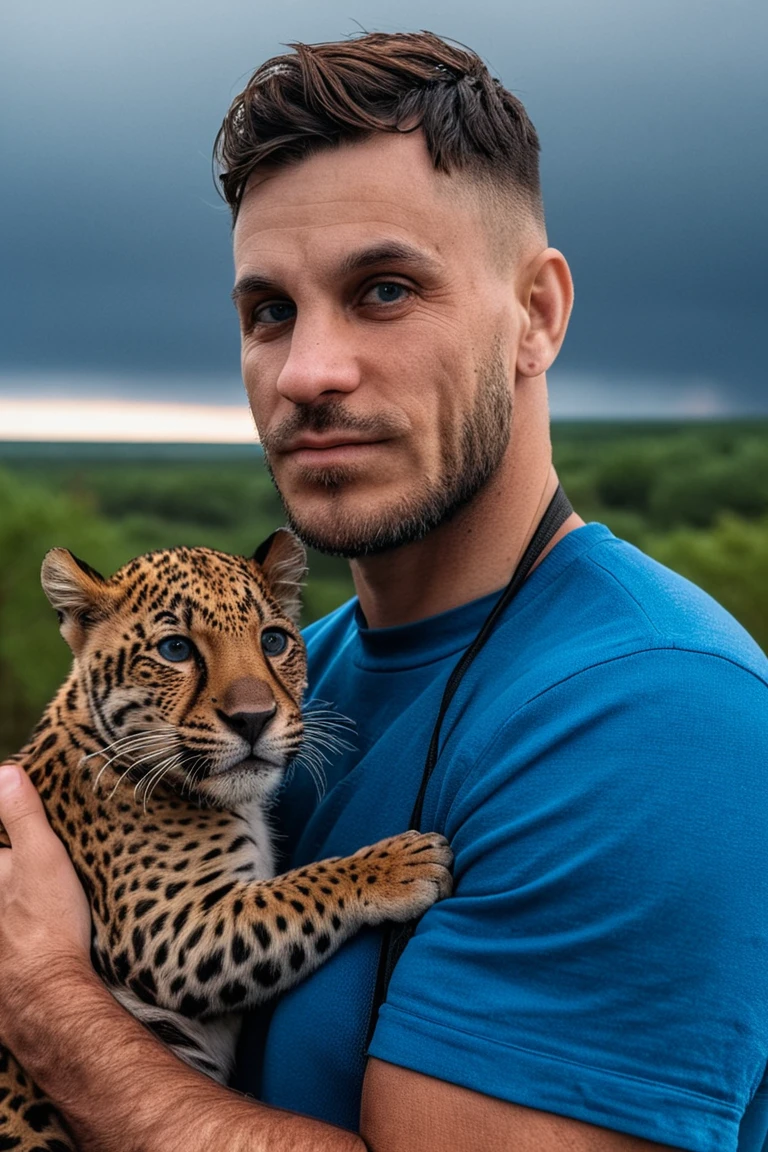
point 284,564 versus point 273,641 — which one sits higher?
point 284,564

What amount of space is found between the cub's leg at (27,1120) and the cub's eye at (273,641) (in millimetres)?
1309

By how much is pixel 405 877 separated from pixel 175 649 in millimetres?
1040

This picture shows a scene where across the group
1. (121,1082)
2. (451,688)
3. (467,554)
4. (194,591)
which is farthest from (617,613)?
(121,1082)

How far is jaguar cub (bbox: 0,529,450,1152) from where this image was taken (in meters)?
2.87

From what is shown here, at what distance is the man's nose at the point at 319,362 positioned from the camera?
2.92m

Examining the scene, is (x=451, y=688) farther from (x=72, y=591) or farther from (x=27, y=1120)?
(x=27, y=1120)

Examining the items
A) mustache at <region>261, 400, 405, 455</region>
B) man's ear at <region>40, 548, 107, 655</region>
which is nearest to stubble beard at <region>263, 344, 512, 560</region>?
mustache at <region>261, 400, 405, 455</region>

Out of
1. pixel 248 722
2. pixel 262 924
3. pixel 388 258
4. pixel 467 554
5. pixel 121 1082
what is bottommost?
pixel 121 1082

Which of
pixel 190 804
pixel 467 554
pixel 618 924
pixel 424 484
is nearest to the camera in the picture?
pixel 618 924

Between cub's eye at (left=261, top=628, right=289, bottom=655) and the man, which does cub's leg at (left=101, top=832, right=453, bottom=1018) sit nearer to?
the man

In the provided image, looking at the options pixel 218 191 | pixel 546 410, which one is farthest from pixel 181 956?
pixel 218 191

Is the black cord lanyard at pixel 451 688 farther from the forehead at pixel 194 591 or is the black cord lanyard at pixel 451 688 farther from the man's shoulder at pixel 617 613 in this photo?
the forehead at pixel 194 591

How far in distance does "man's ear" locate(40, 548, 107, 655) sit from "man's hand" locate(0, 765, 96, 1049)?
0.49 meters

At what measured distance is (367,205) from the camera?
2.94 meters
